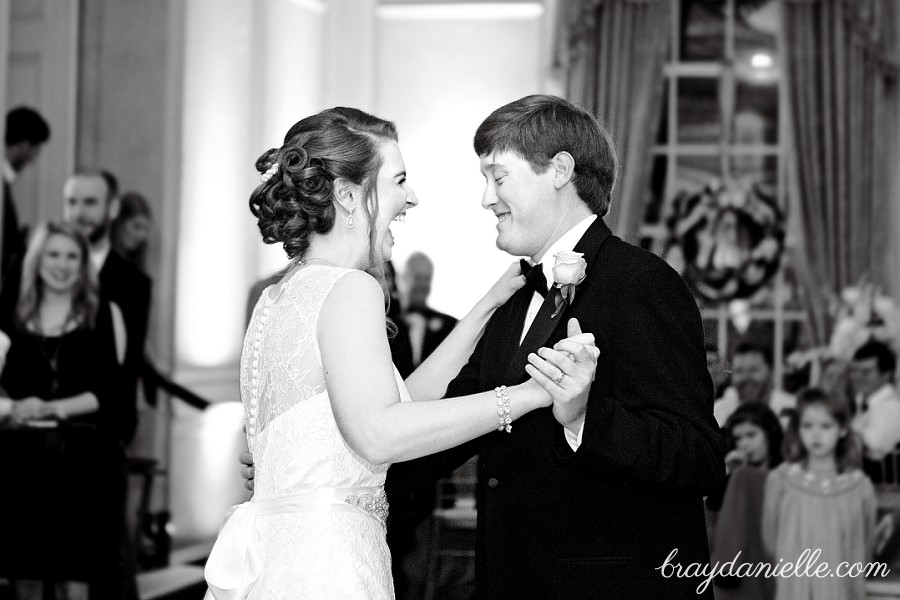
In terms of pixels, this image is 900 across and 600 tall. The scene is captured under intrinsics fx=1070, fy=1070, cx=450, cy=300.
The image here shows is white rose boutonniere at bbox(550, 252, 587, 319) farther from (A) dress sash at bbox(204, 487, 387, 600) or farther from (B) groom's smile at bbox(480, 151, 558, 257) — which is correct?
(A) dress sash at bbox(204, 487, 387, 600)

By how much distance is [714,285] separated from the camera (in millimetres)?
6758

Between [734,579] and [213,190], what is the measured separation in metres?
4.80

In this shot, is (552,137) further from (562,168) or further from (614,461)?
(614,461)

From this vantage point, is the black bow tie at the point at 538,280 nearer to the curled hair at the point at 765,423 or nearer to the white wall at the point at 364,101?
the curled hair at the point at 765,423

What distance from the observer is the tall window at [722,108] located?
24.4ft

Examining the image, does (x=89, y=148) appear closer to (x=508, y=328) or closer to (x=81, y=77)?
(x=81, y=77)

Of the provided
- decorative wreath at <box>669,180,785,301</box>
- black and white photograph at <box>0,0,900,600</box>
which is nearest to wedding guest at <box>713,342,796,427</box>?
black and white photograph at <box>0,0,900,600</box>

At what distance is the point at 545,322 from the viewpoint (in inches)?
85.4

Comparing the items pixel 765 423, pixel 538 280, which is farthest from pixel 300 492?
Answer: pixel 765 423

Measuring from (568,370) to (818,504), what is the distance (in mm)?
3044

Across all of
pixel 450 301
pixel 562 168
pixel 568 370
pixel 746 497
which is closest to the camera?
pixel 568 370

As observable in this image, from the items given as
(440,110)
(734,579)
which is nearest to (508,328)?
(734,579)

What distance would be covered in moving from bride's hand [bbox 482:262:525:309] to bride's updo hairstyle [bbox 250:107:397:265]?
0.38m

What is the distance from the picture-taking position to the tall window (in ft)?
24.4
